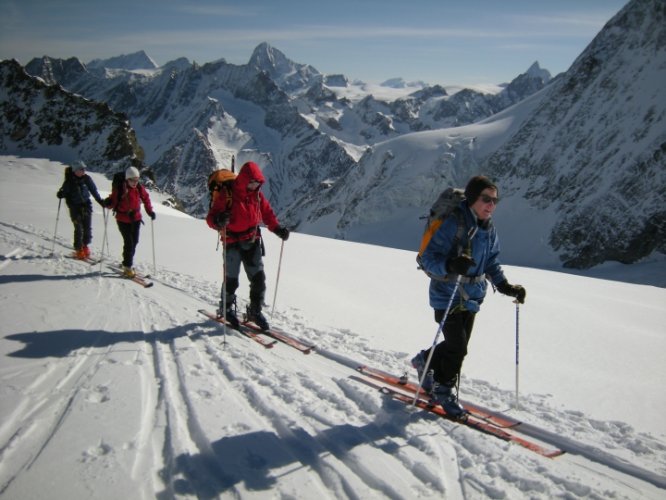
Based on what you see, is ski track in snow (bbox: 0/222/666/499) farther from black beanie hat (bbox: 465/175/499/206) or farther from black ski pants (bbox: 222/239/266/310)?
black beanie hat (bbox: 465/175/499/206)

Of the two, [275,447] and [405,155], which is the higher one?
[405,155]

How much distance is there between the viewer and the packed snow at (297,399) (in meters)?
3.49

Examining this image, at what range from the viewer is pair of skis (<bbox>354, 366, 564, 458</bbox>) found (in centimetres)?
423

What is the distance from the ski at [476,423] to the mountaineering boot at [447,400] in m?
0.05

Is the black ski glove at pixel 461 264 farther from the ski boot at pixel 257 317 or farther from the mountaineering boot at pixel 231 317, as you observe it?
the mountaineering boot at pixel 231 317

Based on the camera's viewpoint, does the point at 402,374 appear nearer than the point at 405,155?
Yes

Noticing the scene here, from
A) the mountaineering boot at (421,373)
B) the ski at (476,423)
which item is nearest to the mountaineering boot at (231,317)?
the ski at (476,423)

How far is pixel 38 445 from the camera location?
11.8ft

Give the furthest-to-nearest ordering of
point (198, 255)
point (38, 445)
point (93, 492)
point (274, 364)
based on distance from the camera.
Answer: point (198, 255), point (274, 364), point (38, 445), point (93, 492)

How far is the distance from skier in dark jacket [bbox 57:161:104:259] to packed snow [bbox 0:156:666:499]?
2.15 m

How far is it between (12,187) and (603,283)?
3427cm

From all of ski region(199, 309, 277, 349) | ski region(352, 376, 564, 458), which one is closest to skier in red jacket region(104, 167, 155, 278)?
ski region(199, 309, 277, 349)

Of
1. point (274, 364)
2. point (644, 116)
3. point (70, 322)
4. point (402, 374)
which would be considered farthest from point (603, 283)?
point (644, 116)

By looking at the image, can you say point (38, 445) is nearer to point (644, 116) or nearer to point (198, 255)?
point (198, 255)
